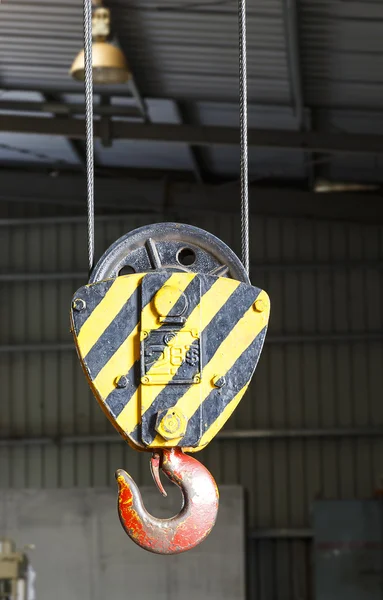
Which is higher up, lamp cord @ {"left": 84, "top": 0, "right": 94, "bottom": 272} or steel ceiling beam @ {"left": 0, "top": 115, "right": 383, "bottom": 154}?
steel ceiling beam @ {"left": 0, "top": 115, "right": 383, "bottom": 154}

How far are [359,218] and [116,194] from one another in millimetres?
2726

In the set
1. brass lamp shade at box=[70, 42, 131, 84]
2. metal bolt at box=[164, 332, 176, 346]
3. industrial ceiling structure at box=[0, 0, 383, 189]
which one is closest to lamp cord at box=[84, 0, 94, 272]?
metal bolt at box=[164, 332, 176, 346]

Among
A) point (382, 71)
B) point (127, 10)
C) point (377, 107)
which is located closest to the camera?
point (127, 10)

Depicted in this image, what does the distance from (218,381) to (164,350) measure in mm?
113

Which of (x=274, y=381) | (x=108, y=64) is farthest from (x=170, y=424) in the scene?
(x=274, y=381)

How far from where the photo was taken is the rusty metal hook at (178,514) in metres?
1.94

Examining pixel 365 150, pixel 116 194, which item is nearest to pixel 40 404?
pixel 116 194

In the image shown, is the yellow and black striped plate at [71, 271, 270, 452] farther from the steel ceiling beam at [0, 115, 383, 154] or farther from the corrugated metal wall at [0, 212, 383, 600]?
the corrugated metal wall at [0, 212, 383, 600]

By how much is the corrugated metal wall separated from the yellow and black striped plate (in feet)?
36.9

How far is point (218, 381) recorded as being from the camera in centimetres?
200

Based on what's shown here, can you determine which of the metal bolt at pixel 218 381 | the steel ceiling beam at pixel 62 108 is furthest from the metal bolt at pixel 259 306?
the steel ceiling beam at pixel 62 108

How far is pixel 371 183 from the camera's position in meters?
12.9

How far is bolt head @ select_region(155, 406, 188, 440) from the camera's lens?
6.42ft

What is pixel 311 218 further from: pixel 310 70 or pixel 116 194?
pixel 310 70
